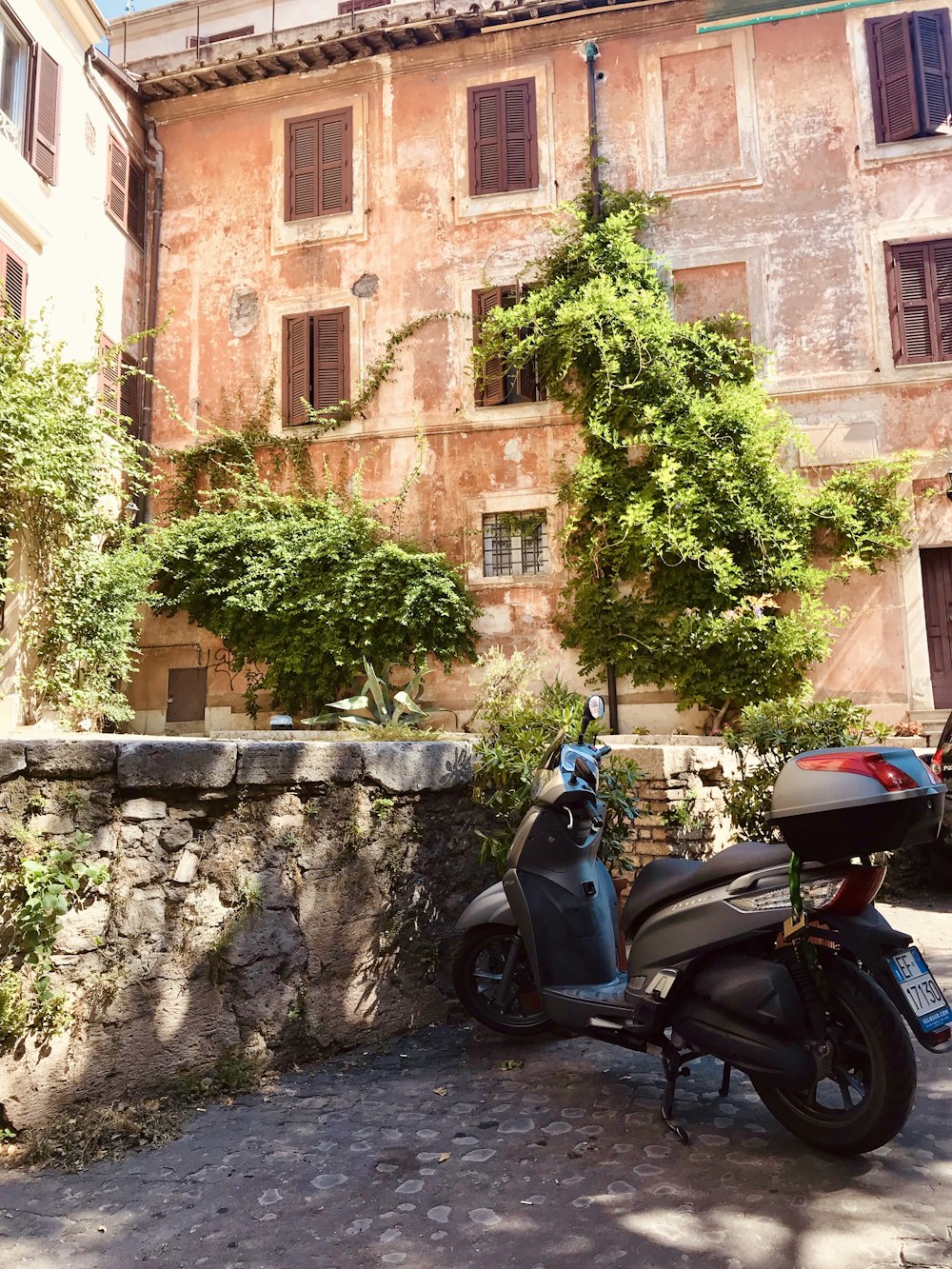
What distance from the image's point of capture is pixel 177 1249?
248 cm

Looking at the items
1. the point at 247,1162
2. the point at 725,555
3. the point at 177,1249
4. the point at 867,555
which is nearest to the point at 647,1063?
the point at 247,1162

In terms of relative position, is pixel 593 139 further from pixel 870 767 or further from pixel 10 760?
pixel 10 760

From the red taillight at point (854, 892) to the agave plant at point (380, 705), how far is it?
716cm

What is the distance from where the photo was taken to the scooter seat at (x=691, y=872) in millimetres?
3045

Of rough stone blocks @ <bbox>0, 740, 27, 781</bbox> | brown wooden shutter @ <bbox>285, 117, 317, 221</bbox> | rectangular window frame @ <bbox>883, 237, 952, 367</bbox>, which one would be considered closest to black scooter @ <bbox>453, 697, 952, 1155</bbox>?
rough stone blocks @ <bbox>0, 740, 27, 781</bbox>

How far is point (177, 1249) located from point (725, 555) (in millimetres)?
9422

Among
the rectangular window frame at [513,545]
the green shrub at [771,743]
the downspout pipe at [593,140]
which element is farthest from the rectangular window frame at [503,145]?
the green shrub at [771,743]

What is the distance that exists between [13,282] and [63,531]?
288cm

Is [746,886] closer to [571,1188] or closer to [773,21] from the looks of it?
[571,1188]

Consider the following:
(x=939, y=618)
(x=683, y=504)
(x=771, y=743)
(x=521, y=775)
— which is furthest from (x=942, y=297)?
(x=521, y=775)

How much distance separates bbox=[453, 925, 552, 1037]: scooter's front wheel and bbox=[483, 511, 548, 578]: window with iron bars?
27.0 ft

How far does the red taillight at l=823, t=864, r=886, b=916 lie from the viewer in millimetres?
2807

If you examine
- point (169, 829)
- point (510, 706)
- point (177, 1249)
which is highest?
point (510, 706)

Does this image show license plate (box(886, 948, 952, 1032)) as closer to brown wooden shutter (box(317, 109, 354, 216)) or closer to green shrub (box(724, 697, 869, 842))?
green shrub (box(724, 697, 869, 842))
